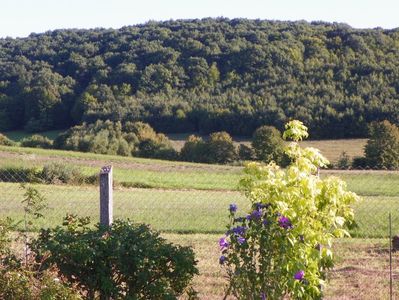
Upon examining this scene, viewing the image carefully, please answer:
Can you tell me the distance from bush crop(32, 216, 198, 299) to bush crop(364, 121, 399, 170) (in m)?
32.1

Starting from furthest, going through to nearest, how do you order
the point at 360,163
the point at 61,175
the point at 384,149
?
the point at 384,149 → the point at 360,163 → the point at 61,175

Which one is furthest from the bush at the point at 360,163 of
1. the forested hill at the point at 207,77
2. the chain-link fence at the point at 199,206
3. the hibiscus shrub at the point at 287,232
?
the hibiscus shrub at the point at 287,232

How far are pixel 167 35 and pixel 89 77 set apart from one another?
2221 cm

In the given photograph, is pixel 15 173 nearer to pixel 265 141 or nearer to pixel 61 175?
pixel 61 175

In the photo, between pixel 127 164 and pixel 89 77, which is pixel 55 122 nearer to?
pixel 89 77

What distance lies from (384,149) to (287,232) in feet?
134

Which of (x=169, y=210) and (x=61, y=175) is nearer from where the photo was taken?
(x=169, y=210)

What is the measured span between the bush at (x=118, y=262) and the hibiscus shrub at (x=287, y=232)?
59cm

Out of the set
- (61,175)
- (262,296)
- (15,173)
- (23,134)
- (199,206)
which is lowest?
(199,206)

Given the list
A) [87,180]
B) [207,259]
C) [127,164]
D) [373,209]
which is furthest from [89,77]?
[207,259]

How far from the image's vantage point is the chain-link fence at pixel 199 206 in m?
9.12

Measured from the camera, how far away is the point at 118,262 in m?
5.85

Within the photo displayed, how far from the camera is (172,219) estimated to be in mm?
17547

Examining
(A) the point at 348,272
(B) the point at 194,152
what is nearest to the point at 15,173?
(B) the point at 194,152
